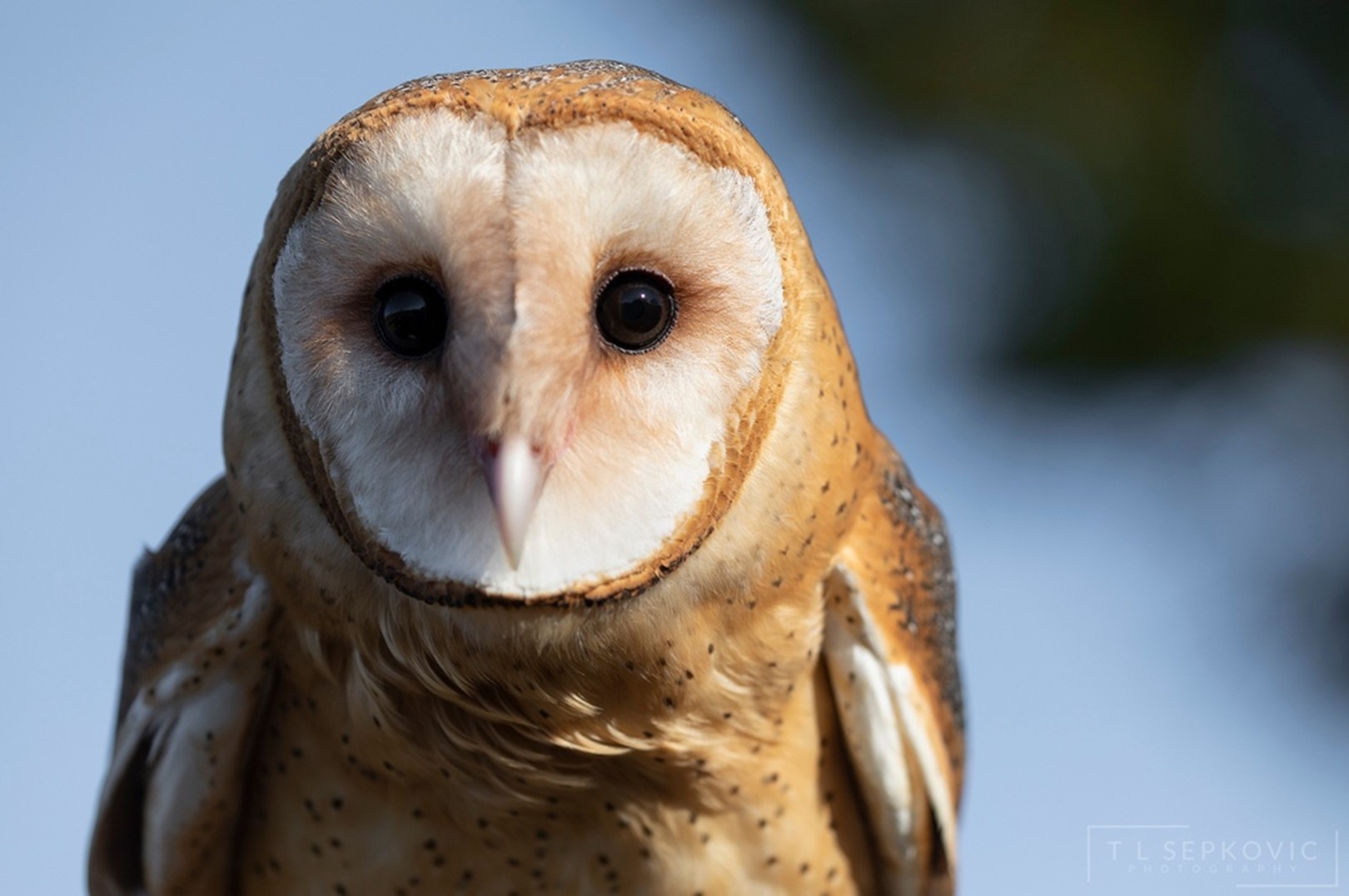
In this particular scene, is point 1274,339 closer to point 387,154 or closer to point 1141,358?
point 1141,358

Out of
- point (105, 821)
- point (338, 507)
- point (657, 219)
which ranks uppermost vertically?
point (657, 219)

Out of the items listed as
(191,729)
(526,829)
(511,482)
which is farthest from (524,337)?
(191,729)

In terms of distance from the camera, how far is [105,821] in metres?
2.40

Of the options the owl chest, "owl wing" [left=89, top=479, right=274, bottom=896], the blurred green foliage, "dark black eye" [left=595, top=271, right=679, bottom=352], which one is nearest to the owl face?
"dark black eye" [left=595, top=271, right=679, bottom=352]

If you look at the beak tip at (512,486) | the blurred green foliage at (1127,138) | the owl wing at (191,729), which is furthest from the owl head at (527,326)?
the blurred green foliage at (1127,138)

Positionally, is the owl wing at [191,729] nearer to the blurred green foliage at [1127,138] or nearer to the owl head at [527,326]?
the owl head at [527,326]

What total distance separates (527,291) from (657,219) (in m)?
0.21

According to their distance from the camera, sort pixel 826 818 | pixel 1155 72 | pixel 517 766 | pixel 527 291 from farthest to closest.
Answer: pixel 1155 72
pixel 826 818
pixel 517 766
pixel 527 291

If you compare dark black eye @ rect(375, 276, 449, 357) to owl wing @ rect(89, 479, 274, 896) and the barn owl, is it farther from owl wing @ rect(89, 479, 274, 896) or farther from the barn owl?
owl wing @ rect(89, 479, 274, 896)

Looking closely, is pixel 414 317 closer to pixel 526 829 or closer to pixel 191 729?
pixel 526 829

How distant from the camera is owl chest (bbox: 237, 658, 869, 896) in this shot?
2.08 m

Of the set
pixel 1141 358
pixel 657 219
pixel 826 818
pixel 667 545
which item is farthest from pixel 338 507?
pixel 1141 358

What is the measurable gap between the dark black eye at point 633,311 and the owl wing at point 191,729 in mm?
875

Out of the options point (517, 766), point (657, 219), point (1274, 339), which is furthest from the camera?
point (1274, 339)
